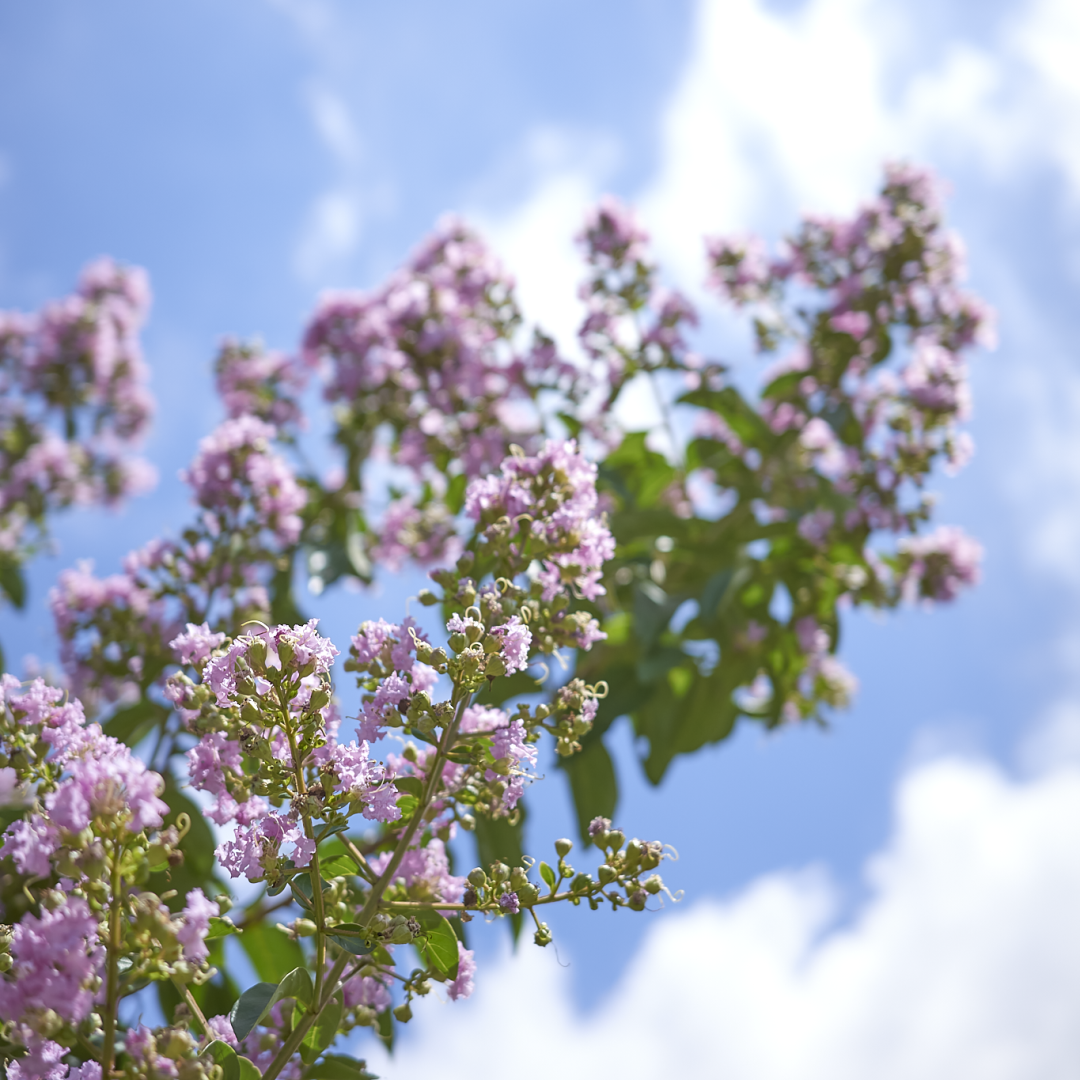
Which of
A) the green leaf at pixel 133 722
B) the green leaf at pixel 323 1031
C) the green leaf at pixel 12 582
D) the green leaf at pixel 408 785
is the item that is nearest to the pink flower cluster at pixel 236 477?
the green leaf at pixel 133 722

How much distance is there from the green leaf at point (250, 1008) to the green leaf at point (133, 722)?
1.34 m

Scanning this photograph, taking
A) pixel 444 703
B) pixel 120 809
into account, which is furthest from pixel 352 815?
pixel 120 809

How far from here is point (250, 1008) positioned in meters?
1.60

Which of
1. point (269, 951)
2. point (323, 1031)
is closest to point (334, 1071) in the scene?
point (323, 1031)

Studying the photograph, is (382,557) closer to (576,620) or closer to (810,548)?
(810,548)

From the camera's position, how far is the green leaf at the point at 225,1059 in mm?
1390

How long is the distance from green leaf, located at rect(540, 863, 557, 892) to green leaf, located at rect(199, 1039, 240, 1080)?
49cm

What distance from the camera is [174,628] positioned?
285cm

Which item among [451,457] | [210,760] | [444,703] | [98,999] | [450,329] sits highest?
[450,329]

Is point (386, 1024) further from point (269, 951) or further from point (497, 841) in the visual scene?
point (269, 951)

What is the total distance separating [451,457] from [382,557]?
723 mm

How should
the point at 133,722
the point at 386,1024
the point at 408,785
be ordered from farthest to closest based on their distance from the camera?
the point at 133,722, the point at 386,1024, the point at 408,785

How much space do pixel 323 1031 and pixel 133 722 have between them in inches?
68.5

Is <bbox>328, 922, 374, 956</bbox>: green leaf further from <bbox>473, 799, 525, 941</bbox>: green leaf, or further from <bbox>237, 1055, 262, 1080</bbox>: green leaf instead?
<bbox>473, 799, 525, 941</bbox>: green leaf
